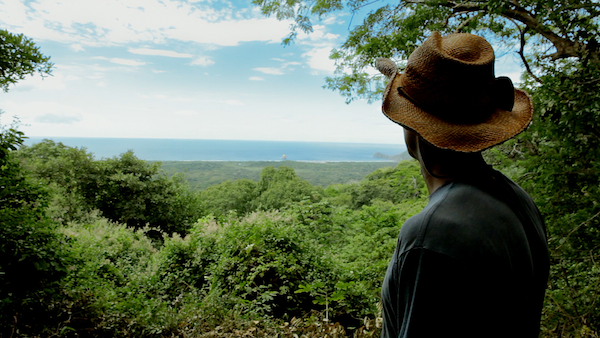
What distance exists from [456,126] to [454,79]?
14 cm

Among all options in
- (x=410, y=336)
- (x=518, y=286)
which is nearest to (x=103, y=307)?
(x=410, y=336)

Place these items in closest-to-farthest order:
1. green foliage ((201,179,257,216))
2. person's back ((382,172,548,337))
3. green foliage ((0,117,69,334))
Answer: person's back ((382,172,548,337)) < green foliage ((0,117,69,334)) < green foliage ((201,179,257,216))

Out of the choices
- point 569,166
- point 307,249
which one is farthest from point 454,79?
point 307,249

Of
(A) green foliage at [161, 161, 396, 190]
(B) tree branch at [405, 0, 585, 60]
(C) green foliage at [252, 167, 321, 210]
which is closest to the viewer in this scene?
(B) tree branch at [405, 0, 585, 60]

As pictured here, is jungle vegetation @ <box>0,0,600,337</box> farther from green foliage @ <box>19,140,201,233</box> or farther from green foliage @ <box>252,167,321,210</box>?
green foliage @ <box>252,167,321,210</box>

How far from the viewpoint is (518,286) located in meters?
0.80

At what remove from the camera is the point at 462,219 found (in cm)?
77

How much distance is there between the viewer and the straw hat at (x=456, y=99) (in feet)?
2.76

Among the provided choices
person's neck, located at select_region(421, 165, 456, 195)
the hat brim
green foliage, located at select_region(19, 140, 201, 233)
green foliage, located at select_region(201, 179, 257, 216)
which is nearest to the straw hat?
the hat brim

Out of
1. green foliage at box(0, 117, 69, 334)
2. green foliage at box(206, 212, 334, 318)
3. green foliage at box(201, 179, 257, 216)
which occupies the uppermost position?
green foliage at box(0, 117, 69, 334)

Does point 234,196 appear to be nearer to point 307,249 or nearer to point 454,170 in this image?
point 307,249

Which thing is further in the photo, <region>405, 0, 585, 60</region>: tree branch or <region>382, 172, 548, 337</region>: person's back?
<region>405, 0, 585, 60</region>: tree branch

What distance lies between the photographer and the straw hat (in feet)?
2.76

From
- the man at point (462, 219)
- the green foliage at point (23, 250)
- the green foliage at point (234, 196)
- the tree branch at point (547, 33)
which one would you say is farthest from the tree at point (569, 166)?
the green foliage at point (234, 196)
